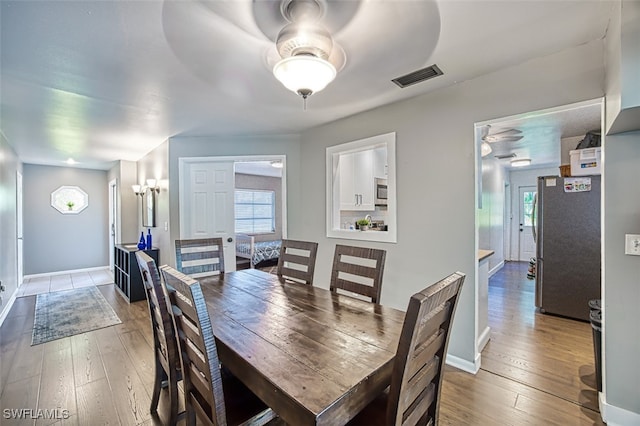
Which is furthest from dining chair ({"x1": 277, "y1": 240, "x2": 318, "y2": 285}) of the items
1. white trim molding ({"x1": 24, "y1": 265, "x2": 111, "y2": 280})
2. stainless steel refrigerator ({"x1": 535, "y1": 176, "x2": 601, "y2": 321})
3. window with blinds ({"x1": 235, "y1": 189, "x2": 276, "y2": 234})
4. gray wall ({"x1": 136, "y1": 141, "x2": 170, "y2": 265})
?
white trim molding ({"x1": 24, "y1": 265, "x2": 111, "y2": 280})

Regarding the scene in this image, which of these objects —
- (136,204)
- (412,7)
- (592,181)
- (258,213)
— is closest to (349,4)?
(412,7)

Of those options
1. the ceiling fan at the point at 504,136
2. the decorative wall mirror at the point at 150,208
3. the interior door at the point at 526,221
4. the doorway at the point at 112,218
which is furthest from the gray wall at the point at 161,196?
the interior door at the point at 526,221

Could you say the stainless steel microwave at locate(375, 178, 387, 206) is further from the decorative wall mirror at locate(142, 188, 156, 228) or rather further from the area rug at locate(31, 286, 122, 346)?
the area rug at locate(31, 286, 122, 346)

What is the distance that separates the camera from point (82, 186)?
6.64m

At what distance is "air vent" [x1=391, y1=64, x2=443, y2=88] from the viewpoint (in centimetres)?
220

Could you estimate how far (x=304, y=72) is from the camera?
1.56 metres

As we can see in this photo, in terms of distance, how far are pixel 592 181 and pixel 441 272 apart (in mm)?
2396

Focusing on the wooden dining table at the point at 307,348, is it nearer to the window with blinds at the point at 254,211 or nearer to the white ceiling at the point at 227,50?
the white ceiling at the point at 227,50

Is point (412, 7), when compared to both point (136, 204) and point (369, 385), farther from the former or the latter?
point (136, 204)

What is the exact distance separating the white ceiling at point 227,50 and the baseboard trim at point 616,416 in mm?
2323

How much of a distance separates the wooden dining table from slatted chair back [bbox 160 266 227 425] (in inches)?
4.5

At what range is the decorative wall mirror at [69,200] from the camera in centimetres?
636

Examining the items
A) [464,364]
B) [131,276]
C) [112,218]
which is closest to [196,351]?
[464,364]

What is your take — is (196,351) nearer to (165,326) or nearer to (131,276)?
(165,326)
